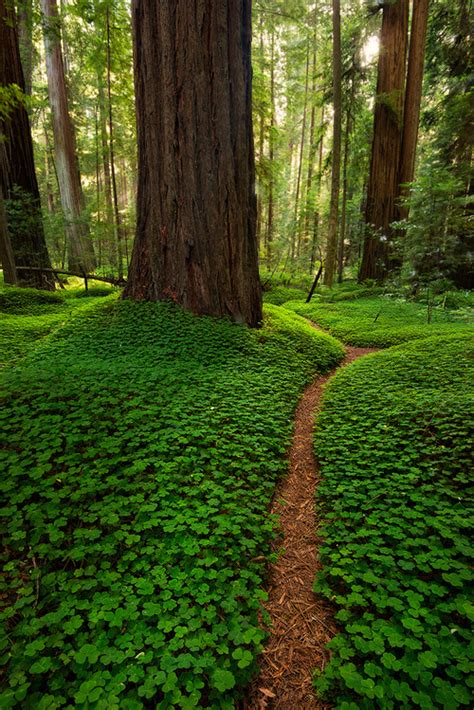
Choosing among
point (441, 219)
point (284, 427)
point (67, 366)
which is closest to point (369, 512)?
point (284, 427)

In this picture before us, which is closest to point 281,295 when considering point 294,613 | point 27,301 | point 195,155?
point 195,155

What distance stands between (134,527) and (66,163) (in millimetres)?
14993

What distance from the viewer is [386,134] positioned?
1188 centimetres

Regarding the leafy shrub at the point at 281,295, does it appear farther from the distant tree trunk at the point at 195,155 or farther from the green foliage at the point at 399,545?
the green foliage at the point at 399,545

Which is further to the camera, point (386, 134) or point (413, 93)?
point (386, 134)

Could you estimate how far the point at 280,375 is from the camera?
510 cm

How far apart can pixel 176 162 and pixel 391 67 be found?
10090mm

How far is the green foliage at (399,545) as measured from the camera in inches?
64.6

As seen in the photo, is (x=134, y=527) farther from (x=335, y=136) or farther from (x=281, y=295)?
(x=335, y=136)

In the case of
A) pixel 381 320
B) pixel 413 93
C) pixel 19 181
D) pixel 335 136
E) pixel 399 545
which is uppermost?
pixel 413 93

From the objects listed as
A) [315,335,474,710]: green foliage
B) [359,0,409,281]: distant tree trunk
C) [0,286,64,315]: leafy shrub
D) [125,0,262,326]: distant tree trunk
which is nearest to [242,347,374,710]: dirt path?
[315,335,474,710]: green foliage

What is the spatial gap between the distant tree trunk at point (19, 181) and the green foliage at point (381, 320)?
722 cm

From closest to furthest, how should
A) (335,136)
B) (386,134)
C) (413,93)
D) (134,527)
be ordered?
(134,527), (413,93), (335,136), (386,134)

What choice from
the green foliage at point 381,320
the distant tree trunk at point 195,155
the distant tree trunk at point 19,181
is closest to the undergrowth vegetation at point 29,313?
the distant tree trunk at point 19,181
